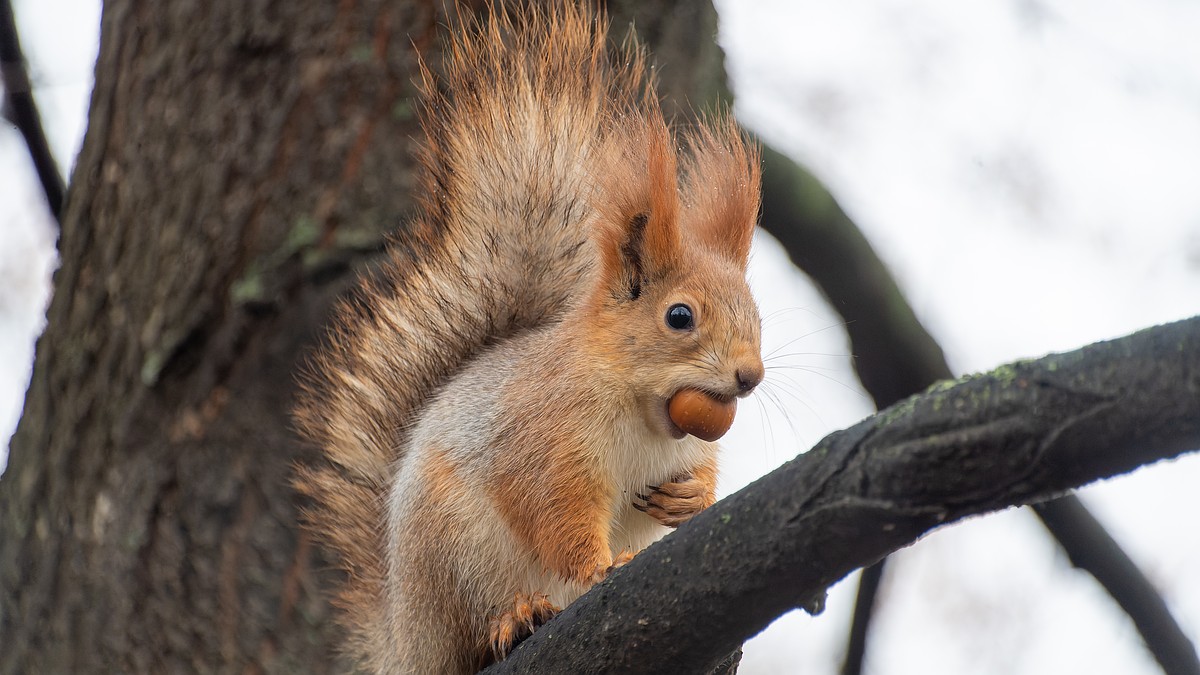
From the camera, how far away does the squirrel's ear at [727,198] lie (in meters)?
1.97

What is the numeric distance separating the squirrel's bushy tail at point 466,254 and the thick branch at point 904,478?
33.0 inches

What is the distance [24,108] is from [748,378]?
5.85 ft

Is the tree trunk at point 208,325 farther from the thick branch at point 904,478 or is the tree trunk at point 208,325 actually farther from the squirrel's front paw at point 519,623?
the thick branch at point 904,478

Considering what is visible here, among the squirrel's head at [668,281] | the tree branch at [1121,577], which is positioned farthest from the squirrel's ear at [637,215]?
the tree branch at [1121,577]

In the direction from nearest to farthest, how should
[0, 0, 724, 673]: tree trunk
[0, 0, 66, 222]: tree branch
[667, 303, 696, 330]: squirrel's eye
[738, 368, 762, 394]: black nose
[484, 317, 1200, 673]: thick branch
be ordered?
[484, 317, 1200, 673]: thick branch, [738, 368, 762, 394]: black nose, [667, 303, 696, 330]: squirrel's eye, [0, 0, 724, 673]: tree trunk, [0, 0, 66, 222]: tree branch

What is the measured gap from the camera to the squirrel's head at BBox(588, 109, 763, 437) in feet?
5.63

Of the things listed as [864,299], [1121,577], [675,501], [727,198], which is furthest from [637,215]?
[1121,577]

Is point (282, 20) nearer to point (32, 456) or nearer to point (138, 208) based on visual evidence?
point (138, 208)

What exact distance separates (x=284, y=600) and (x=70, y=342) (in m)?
0.75

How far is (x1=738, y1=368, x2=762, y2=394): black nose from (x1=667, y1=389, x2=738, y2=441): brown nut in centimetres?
4

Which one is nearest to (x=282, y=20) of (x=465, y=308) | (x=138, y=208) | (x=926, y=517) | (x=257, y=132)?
(x=257, y=132)

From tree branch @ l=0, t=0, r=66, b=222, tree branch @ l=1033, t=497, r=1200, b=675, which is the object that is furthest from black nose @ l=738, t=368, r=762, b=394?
tree branch @ l=0, t=0, r=66, b=222

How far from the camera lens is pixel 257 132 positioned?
2.26 m

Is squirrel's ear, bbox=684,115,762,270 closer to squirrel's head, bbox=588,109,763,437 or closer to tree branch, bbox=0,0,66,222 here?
squirrel's head, bbox=588,109,763,437
